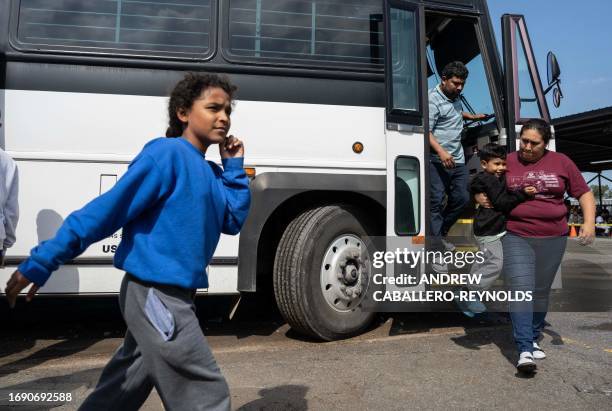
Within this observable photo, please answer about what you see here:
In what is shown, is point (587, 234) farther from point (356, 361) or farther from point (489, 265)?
point (356, 361)

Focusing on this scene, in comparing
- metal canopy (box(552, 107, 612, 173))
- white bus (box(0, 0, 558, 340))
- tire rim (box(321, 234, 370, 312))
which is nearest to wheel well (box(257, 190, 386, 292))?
white bus (box(0, 0, 558, 340))

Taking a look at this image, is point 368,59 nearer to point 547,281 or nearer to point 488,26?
point 488,26

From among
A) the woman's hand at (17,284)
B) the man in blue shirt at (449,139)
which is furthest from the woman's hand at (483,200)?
the woman's hand at (17,284)

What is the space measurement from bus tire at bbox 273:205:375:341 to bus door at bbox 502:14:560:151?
1791 mm

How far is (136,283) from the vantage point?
2.06 metres

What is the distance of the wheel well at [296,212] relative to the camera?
4863 mm

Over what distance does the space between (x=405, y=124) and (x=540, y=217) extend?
4.57 feet

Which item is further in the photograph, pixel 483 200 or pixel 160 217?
pixel 483 200

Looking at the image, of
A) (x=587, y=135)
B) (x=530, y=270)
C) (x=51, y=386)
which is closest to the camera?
(x=51, y=386)

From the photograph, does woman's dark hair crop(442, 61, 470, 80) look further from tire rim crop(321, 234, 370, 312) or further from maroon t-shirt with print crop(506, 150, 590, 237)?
tire rim crop(321, 234, 370, 312)

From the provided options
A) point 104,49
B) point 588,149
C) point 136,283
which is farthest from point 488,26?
point 588,149

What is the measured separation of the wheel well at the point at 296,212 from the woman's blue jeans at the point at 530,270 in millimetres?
1143

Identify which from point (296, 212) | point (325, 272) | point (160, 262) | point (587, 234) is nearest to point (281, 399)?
point (325, 272)

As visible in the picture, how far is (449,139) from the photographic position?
18.1ft
